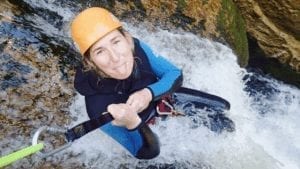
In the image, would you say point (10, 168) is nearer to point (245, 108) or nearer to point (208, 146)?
point (208, 146)

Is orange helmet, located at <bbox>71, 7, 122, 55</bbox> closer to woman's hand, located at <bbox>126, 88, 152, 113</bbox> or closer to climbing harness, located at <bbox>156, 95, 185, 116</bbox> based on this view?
woman's hand, located at <bbox>126, 88, 152, 113</bbox>

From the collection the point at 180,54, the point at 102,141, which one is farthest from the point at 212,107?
the point at 180,54

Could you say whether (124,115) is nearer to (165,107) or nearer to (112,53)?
(112,53)

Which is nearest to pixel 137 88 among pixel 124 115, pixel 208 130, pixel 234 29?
pixel 124 115

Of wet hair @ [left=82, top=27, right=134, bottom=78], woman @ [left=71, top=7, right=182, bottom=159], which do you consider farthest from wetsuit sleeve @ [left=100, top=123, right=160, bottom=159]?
wet hair @ [left=82, top=27, right=134, bottom=78]

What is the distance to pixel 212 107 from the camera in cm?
348

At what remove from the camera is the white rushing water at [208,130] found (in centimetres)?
341

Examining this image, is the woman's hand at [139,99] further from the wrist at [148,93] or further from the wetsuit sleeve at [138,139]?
the wetsuit sleeve at [138,139]

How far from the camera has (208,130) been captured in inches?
141

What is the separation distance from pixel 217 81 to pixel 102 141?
1.38 m

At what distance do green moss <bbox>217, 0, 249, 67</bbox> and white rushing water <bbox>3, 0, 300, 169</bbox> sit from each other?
164 mm

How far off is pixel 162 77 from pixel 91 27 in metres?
0.57

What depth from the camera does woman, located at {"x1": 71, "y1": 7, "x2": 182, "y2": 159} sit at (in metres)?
2.57

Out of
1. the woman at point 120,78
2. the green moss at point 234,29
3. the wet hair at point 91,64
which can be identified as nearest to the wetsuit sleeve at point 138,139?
the woman at point 120,78
